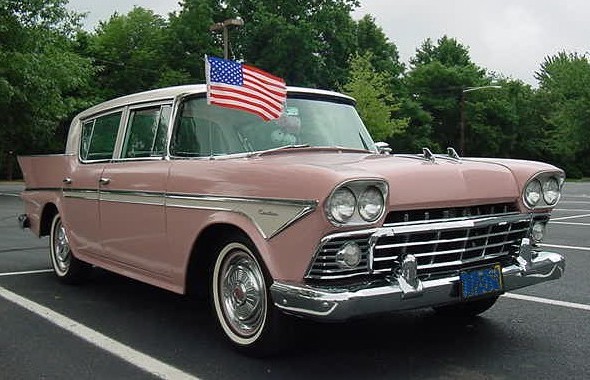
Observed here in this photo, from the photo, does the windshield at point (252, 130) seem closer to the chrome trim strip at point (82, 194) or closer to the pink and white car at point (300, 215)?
the pink and white car at point (300, 215)

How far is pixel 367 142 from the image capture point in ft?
17.1

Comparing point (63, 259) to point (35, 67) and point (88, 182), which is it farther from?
point (35, 67)

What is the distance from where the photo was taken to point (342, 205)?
3.50 meters

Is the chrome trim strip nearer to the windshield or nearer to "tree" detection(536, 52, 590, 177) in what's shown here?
the windshield

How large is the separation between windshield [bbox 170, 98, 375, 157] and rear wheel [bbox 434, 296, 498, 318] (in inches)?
54.8

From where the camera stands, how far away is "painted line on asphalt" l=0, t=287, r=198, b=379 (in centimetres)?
388

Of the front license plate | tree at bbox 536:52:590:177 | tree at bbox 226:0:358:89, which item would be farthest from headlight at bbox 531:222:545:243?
tree at bbox 536:52:590:177

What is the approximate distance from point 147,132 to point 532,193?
9.69ft

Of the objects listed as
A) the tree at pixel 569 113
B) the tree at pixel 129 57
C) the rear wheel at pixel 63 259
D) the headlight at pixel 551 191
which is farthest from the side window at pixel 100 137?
the tree at pixel 569 113

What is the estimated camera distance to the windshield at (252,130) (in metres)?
4.63

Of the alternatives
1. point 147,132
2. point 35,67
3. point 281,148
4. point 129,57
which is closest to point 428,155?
point 281,148

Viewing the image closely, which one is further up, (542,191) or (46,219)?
(542,191)

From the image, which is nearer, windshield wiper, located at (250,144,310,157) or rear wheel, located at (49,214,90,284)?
windshield wiper, located at (250,144,310,157)

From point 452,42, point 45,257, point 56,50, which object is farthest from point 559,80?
point 45,257
